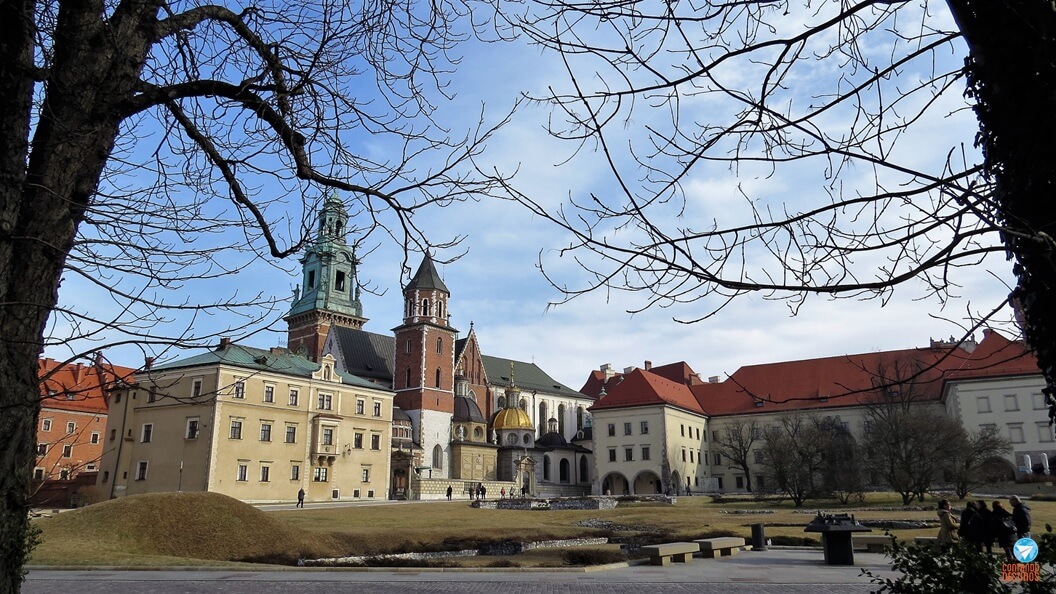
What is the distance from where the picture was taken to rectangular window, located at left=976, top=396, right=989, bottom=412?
50438 mm

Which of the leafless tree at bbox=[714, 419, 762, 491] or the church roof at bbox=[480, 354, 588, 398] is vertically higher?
the church roof at bbox=[480, 354, 588, 398]

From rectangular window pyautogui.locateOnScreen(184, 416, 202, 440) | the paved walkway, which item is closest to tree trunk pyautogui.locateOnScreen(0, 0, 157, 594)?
the paved walkway

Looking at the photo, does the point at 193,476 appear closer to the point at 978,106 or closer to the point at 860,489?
the point at 860,489

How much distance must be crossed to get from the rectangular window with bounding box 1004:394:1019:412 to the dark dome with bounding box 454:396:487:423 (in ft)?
133

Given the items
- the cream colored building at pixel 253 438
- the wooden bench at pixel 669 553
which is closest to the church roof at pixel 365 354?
the cream colored building at pixel 253 438

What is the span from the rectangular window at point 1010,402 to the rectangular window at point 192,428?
168 ft

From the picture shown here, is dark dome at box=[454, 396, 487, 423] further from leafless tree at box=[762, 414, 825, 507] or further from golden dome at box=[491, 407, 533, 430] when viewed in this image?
leafless tree at box=[762, 414, 825, 507]

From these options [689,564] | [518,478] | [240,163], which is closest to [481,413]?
[518,478]

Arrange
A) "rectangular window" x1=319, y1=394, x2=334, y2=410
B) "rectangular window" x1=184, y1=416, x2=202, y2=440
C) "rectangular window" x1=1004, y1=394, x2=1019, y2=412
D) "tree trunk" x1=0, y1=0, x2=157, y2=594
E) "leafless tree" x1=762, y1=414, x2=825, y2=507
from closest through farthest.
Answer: "tree trunk" x1=0, y1=0, x2=157, y2=594
"leafless tree" x1=762, y1=414, x2=825, y2=507
"rectangular window" x1=184, y1=416, x2=202, y2=440
"rectangular window" x1=1004, y1=394, x2=1019, y2=412
"rectangular window" x1=319, y1=394, x2=334, y2=410

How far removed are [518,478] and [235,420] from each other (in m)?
28.8

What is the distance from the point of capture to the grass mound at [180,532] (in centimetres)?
1573

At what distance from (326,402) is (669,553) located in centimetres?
4003

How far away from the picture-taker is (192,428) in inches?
1729
